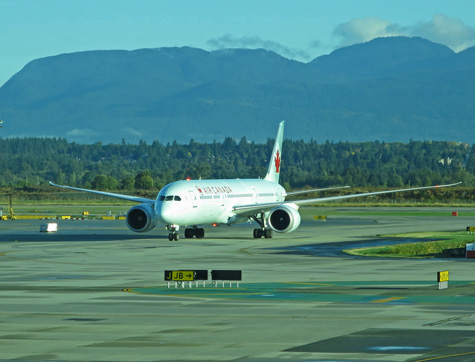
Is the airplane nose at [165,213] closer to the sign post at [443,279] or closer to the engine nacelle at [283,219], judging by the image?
the engine nacelle at [283,219]

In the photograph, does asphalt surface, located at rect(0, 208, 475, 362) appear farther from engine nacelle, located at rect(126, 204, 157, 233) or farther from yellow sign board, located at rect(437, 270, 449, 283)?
engine nacelle, located at rect(126, 204, 157, 233)

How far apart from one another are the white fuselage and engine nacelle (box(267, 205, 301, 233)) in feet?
12.2

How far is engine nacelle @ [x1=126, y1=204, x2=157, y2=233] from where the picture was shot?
229ft

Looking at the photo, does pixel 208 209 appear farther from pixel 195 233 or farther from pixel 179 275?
pixel 179 275

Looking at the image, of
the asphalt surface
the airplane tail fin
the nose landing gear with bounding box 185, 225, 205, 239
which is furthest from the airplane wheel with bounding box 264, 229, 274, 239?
the airplane tail fin

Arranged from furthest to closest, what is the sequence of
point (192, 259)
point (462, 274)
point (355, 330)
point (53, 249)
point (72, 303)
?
point (53, 249)
point (192, 259)
point (462, 274)
point (72, 303)
point (355, 330)

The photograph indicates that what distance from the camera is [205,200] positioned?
226 ft

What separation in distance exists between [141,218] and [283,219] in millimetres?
10014

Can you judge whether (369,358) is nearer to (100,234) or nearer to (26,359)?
(26,359)

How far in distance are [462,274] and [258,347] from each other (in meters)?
21.1

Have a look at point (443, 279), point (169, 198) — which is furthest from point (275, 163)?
point (443, 279)

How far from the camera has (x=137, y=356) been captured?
23281mm

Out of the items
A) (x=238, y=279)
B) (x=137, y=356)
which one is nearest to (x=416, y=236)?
(x=238, y=279)

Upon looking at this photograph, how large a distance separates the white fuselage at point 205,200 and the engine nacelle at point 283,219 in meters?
3.73
